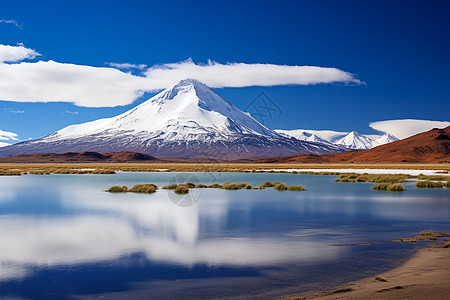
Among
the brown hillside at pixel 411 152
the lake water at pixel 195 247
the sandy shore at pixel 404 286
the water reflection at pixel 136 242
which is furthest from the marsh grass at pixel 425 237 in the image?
the brown hillside at pixel 411 152

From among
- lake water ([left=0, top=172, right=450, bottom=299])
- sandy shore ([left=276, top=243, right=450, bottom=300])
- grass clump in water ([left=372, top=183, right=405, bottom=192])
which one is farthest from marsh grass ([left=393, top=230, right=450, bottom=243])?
grass clump in water ([left=372, top=183, right=405, bottom=192])

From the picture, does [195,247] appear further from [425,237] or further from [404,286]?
[425,237]

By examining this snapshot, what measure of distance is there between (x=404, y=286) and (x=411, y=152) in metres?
157

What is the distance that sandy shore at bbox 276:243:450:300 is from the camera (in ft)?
24.6

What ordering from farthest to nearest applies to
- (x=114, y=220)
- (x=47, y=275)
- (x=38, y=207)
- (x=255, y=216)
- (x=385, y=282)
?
(x=38, y=207) < (x=255, y=216) < (x=114, y=220) < (x=47, y=275) < (x=385, y=282)

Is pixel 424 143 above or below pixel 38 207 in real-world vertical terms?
above

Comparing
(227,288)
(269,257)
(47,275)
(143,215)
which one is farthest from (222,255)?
(143,215)

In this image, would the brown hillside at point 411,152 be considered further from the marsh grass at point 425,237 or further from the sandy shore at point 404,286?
the sandy shore at point 404,286

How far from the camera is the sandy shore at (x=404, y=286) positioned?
7496 mm

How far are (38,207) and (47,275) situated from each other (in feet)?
51.0

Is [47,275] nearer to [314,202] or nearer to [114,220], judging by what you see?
[114,220]

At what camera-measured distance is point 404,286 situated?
807 centimetres

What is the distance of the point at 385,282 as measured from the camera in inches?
337

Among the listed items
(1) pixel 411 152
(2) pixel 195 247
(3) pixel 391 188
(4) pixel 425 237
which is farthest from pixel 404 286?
(1) pixel 411 152
